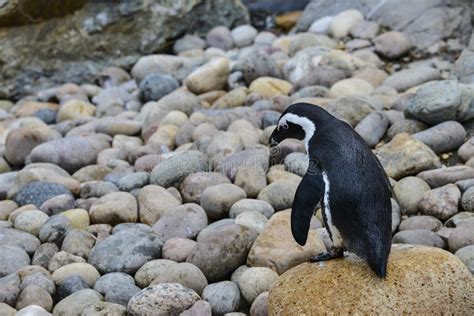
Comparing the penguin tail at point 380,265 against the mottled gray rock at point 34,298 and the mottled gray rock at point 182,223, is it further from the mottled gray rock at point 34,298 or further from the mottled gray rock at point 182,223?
the mottled gray rock at point 34,298

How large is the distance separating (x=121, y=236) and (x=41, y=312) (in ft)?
2.47

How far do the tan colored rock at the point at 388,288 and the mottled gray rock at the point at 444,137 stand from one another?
1.96 metres

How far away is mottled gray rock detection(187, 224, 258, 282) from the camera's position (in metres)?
3.97

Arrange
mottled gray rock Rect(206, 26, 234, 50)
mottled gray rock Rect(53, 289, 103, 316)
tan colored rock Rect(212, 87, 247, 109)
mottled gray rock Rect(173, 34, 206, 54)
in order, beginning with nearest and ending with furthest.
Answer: mottled gray rock Rect(53, 289, 103, 316) → tan colored rock Rect(212, 87, 247, 109) → mottled gray rock Rect(173, 34, 206, 54) → mottled gray rock Rect(206, 26, 234, 50)

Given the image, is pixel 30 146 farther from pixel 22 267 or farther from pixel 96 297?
pixel 96 297

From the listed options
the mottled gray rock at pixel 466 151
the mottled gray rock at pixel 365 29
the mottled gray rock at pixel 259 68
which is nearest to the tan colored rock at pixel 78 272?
the mottled gray rock at pixel 466 151

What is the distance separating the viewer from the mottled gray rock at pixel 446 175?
4.62 metres

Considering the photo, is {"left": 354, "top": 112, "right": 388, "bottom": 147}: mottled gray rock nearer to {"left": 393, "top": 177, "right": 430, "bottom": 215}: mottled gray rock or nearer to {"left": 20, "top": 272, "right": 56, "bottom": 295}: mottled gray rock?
{"left": 393, "top": 177, "right": 430, "bottom": 215}: mottled gray rock

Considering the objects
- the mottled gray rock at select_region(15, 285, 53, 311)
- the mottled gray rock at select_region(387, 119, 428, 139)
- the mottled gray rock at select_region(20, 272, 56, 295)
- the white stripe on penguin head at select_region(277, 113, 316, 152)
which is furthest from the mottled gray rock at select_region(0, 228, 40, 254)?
the mottled gray rock at select_region(387, 119, 428, 139)

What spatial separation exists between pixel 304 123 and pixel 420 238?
108 centimetres

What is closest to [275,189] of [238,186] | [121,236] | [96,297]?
[238,186]

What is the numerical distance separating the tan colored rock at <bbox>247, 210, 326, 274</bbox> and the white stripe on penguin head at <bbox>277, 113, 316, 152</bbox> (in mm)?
677

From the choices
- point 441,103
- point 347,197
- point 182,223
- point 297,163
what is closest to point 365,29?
point 441,103

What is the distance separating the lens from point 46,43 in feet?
25.9
